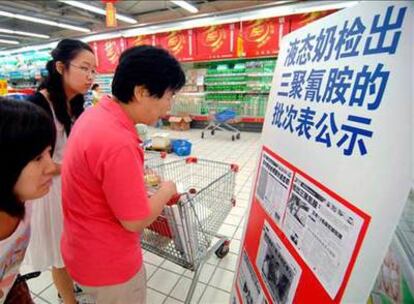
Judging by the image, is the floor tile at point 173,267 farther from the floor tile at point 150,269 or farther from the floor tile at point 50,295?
the floor tile at point 50,295

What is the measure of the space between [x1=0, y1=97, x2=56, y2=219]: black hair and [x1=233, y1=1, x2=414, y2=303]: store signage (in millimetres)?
854

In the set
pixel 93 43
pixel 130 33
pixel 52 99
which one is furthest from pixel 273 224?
pixel 93 43

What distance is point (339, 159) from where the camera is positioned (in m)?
0.74

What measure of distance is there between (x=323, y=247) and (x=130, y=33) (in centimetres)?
923

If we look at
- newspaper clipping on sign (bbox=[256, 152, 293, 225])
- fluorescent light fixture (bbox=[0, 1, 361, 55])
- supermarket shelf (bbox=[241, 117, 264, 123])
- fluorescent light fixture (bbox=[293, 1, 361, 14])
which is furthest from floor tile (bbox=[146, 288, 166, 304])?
fluorescent light fixture (bbox=[293, 1, 361, 14])

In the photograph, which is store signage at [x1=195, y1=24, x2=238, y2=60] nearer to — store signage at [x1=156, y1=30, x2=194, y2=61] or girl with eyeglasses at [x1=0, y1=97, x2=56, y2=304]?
store signage at [x1=156, y1=30, x2=194, y2=61]

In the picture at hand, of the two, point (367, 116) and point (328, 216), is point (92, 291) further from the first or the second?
point (367, 116)

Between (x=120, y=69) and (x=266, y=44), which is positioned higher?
(x=266, y=44)

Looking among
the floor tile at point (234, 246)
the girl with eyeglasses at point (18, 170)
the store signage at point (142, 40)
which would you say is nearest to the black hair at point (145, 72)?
the girl with eyeglasses at point (18, 170)

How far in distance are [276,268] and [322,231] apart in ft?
1.06

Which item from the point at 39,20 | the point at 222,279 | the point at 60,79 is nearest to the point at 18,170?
the point at 60,79

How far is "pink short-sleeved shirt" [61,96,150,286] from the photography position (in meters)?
0.80

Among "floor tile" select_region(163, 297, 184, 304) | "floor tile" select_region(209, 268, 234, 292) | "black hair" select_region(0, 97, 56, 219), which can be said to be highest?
"black hair" select_region(0, 97, 56, 219)

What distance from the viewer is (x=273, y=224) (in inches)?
41.5
